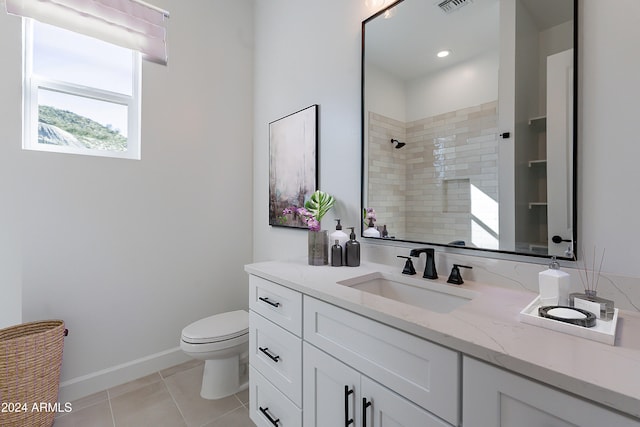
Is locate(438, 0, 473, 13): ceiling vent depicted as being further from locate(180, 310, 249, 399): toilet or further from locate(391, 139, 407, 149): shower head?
locate(180, 310, 249, 399): toilet

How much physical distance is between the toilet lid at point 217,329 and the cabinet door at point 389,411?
1.15 m

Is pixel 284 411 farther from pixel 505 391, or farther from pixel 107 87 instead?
pixel 107 87

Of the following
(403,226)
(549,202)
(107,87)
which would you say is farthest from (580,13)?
(107,87)

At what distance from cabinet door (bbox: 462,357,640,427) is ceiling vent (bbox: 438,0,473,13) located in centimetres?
138

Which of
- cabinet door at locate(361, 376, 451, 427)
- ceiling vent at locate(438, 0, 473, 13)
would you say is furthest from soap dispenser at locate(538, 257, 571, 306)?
ceiling vent at locate(438, 0, 473, 13)

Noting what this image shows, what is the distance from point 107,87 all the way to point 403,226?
2208mm

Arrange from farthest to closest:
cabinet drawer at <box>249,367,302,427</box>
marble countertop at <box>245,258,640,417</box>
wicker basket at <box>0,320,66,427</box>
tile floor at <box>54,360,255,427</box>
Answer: tile floor at <box>54,360,255,427</box> → wicker basket at <box>0,320,66,427</box> → cabinet drawer at <box>249,367,302,427</box> → marble countertop at <box>245,258,640,417</box>

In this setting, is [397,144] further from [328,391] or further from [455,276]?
[328,391]

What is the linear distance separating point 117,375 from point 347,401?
6.10ft

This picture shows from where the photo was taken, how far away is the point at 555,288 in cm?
85

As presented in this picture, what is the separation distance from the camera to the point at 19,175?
1.68 meters

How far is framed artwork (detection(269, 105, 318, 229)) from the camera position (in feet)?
6.30

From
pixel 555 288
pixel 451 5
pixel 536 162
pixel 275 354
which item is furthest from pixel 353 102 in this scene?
pixel 275 354

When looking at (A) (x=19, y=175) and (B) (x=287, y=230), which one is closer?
(A) (x=19, y=175)
